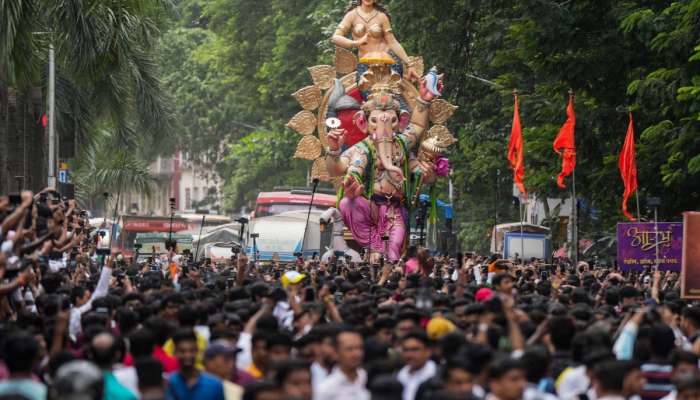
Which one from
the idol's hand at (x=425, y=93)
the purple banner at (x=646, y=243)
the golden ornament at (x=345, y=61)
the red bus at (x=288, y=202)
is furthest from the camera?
the red bus at (x=288, y=202)

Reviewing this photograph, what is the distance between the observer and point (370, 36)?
28.2 meters

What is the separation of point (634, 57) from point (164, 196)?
71.8m

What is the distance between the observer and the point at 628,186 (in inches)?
997

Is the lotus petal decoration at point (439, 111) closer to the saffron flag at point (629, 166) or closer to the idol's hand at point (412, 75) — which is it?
the idol's hand at point (412, 75)

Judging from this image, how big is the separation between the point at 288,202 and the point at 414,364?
34.1 m

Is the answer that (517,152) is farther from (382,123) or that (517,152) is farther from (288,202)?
(288,202)

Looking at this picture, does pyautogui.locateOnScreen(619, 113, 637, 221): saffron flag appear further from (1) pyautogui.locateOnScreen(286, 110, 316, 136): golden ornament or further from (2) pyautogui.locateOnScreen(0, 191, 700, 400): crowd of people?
(2) pyautogui.locateOnScreen(0, 191, 700, 400): crowd of people

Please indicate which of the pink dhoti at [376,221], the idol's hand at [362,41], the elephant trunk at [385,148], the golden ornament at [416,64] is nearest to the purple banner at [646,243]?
the elephant trunk at [385,148]

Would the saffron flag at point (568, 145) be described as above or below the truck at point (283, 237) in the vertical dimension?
above

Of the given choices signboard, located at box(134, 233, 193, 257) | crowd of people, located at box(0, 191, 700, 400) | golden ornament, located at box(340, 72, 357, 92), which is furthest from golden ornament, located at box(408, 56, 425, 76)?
signboard, located at box(134, 233, 193, 257)

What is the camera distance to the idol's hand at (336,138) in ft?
90.4

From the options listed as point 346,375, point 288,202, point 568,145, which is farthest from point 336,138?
point 346,375

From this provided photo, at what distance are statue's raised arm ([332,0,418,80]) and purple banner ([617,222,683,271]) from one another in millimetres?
7070

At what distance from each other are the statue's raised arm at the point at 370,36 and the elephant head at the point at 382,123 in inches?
41.1
